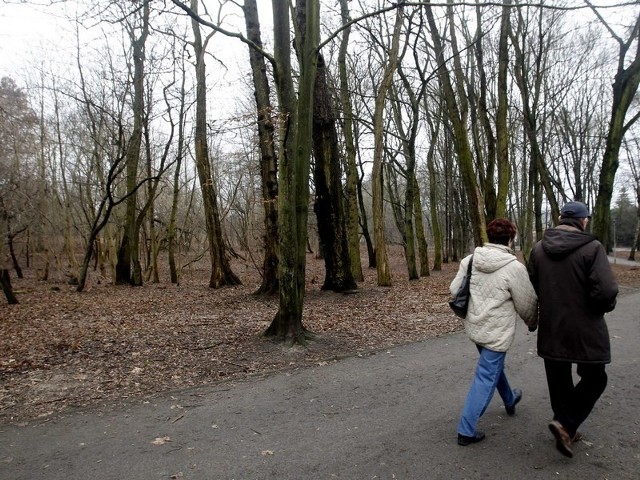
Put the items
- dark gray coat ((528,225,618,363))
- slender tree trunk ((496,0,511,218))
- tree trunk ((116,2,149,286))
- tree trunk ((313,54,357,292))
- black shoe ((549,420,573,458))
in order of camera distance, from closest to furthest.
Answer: dark gray coat ((528,225,618,363))
black shoe ((549,420,573,458))
tree trunk ((313,54,357,292))
slender tree trunk ((496,0,511,218))
tree trunk ((116,2,149,286))

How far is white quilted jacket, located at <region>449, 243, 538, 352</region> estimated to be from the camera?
10.8 feet

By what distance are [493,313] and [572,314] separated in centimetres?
53

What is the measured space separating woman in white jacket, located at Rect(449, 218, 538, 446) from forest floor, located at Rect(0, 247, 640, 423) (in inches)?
105

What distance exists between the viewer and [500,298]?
3324 millimetres

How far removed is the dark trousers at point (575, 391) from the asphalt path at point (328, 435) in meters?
0.26

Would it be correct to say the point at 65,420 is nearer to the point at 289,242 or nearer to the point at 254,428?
the point at 254,428

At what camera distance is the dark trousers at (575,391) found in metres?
3.09

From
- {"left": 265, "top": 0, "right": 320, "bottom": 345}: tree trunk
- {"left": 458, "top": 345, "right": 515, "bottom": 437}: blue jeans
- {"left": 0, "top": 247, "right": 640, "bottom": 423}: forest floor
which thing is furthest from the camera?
{"left": 265, "top": 0, "right": 320, "bottom": 345}: tree trunk

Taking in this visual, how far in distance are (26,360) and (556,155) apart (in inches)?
1250

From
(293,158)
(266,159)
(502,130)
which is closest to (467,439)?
(293,158)

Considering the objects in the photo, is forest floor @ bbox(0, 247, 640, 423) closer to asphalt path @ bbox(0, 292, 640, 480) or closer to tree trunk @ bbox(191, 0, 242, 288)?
asphalt path @ bbox(0, 292, 640, 480)

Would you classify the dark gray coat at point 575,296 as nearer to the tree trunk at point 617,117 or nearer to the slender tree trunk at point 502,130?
the slender tree trunk at point 502,130

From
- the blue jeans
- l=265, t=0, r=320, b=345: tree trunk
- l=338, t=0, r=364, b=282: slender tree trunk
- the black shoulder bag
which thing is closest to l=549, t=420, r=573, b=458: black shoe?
Answer: the blue jeans

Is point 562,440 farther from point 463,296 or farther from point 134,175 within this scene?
point 134,175
